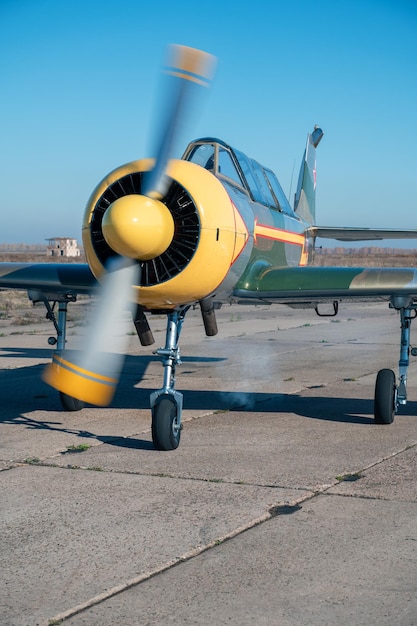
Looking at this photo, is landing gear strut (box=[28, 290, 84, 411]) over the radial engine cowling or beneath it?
beneath

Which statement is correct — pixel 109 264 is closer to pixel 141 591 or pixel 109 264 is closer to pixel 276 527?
pixel 276 527

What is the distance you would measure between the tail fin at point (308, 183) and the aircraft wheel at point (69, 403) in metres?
6.69

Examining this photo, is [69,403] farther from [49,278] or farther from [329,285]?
[329,285]

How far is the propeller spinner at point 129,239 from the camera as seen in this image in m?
6.60

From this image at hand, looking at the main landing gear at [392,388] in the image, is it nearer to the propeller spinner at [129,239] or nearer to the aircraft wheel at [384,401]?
the aircraft wheel at [384,401]

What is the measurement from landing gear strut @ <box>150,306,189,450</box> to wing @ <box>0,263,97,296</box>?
1.73m

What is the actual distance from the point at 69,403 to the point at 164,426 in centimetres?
250

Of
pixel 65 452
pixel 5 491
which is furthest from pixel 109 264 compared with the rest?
pixel 5 491

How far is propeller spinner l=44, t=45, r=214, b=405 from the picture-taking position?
6602 millimetres

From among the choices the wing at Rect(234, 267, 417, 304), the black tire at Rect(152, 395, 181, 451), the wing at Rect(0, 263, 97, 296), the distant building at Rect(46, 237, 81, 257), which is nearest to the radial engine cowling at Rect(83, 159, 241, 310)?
the black tire at Rect(152, 395, 181, 451)

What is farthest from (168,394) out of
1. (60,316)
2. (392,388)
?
(60,316)

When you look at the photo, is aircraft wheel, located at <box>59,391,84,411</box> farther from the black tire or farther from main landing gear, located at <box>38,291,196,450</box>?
the black tire

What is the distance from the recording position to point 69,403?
372 inches

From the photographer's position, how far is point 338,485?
241 inches
